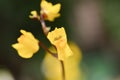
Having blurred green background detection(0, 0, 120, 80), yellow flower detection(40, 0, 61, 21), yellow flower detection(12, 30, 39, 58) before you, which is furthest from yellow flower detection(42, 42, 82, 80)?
yellow flower detection(12, 30, 39, 58)

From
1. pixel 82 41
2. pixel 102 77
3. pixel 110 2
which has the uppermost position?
pixel 110 2

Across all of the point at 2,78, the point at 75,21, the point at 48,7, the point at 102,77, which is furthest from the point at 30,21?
the point at 48,7

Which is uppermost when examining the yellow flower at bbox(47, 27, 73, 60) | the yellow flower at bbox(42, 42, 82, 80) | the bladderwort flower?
the bladderwort flower

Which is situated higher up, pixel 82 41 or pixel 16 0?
pixel 16 0

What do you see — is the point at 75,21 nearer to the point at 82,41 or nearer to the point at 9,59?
the point at 82,41

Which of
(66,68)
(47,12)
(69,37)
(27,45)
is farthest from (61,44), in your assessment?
(69,37)

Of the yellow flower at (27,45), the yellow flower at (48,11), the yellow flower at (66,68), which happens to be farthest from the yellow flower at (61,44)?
the yellow flower at (66,68)

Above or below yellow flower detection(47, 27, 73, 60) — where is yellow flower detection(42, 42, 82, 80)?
below

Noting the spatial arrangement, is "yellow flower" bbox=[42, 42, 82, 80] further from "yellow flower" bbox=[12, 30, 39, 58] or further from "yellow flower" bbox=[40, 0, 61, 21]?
"yellow flower" bbox=[12, 30, 39, 58]
